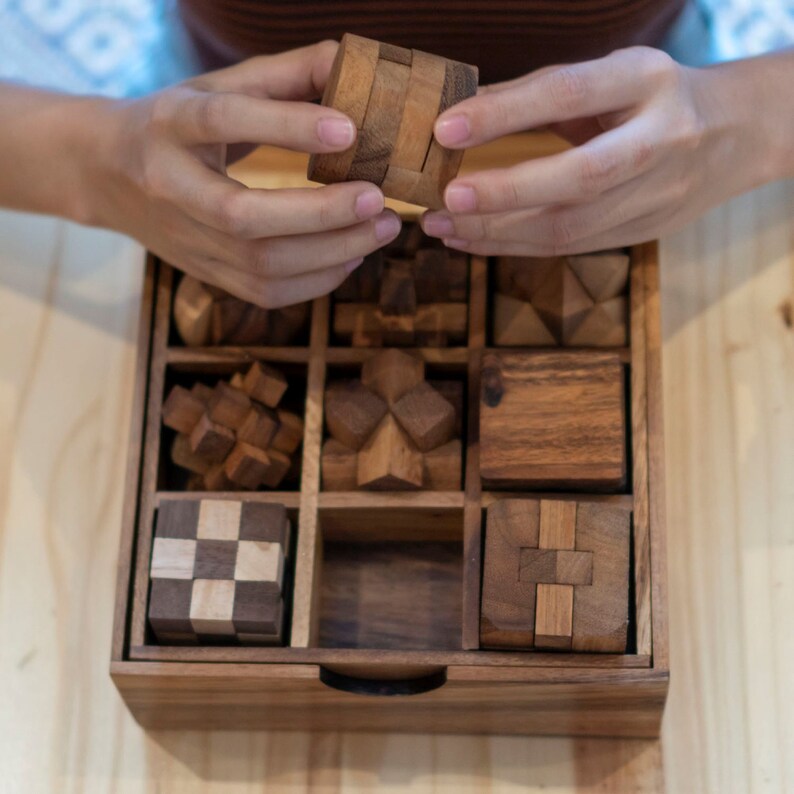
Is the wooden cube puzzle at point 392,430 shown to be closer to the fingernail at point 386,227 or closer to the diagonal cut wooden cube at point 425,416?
the diagonal cut wooden cube at point 425,416

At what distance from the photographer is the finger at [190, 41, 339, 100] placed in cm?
93

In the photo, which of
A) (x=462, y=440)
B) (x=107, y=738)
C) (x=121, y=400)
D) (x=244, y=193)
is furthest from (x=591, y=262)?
(x=107, y=738)

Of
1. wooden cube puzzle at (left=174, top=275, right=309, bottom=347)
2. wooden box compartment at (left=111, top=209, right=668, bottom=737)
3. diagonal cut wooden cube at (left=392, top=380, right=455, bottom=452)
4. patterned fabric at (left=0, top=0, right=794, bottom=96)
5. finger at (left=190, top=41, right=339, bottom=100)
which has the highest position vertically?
patterned fabric at (left=0, top=0, right=794, bottom=96)

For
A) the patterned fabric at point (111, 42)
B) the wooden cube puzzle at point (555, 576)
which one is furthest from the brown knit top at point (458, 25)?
the wooden cube puzzle at point (555, 576)

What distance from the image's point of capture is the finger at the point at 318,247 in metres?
0.89

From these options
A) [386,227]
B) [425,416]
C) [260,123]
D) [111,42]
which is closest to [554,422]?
[425,416]

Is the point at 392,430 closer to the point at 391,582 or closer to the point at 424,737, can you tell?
the point at 391,582

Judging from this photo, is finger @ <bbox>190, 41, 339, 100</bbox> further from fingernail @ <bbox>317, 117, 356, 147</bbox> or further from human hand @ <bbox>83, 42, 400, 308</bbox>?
fingernail @ <bbox>317, 117, 356, 147</bbox>

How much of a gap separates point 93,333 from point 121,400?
75 millimetres

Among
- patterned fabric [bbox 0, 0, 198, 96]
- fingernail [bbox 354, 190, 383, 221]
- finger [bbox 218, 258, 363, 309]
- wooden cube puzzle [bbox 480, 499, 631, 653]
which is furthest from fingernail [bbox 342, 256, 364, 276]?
patterned fabric [bbox 0, 0, 198, 96]

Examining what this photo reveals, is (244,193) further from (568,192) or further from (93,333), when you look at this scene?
(93,333)

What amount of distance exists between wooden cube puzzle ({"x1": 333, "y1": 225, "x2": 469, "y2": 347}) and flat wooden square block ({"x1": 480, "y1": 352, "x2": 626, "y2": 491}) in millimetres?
78

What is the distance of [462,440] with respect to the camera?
102cm

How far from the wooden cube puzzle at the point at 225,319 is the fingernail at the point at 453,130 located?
0.95 ft
